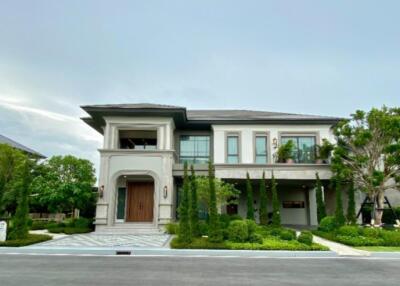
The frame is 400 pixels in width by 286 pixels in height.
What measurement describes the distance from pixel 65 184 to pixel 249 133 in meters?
12.5

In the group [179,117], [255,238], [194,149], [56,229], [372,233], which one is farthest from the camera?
[194,149]

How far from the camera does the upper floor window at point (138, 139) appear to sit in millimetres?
19656

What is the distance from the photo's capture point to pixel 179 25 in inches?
619

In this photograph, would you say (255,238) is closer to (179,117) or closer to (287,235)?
(287,235)

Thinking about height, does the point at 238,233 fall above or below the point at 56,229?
above

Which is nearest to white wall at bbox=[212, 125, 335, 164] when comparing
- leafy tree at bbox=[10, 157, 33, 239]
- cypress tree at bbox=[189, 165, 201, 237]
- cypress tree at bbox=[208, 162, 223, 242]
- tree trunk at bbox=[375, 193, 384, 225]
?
tree trunk at bbox=[375, 193, 384, 225]

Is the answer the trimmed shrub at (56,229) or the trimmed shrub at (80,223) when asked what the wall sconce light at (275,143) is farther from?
the trimmed shrub at (56,229)

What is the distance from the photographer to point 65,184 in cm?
1644

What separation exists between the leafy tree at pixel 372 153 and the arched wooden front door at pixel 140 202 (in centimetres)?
1172

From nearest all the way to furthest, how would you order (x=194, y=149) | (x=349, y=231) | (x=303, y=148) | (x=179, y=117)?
(x=349, y=231), (x=179, y=117), (x=303, y=148), (x=194, y=149)

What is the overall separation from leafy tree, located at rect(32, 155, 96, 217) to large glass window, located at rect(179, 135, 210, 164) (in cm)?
661

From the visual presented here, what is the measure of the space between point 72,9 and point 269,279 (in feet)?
46.7

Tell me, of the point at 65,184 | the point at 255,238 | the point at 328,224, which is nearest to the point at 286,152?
the point at 328,224

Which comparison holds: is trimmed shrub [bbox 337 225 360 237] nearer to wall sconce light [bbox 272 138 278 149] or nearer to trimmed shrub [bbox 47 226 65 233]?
wall sconce light [bbox 272 138 278 149]
